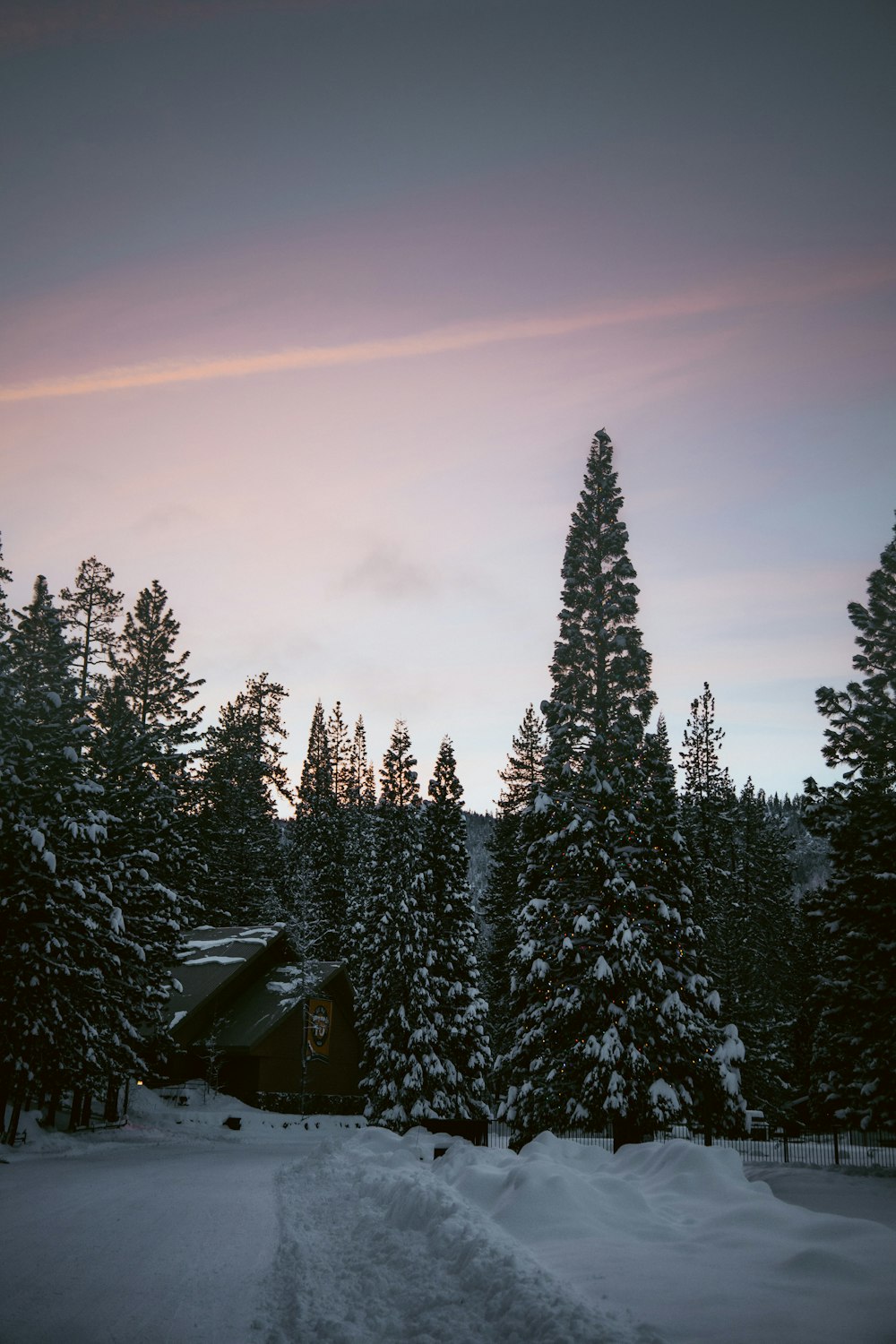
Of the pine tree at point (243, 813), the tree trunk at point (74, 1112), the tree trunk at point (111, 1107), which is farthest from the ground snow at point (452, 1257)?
the pine tree at point (243, 813)

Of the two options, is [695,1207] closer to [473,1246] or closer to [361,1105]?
[473,1246]

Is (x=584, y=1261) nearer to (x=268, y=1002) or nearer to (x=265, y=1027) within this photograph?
(x=265, y=1027)

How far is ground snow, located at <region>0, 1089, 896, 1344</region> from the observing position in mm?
8000

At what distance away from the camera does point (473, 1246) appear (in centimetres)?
1034

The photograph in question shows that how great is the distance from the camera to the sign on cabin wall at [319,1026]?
4350 centimetres

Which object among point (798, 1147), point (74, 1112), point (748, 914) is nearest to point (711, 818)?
point (748, 914)

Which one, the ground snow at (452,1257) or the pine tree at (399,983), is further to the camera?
the pine tree at (399,983)

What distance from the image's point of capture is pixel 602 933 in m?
24.9

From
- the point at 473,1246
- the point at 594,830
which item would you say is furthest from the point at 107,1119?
the point at 473,1246

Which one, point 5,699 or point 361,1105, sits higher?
point 5,699

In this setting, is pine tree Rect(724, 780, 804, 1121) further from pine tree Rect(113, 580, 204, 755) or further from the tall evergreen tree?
pine tree Rect(113, 580, 204, 755)

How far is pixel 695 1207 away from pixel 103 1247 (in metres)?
8.23

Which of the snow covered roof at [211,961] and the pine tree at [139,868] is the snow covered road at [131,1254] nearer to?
the pine tree at [139,868]

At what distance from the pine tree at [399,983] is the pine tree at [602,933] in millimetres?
8736
